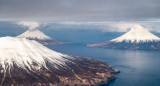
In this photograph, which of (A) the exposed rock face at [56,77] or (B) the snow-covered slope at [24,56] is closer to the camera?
(A) the exposed rock face at [56,77]

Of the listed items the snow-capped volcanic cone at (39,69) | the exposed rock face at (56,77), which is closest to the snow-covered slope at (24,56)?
the snow-capped volcanic cone at (39,69)

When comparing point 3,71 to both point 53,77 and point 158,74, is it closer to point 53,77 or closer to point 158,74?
point 53,77

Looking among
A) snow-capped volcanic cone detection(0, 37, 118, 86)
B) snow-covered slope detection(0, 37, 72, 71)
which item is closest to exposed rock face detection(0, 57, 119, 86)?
snow-capped volcanic cone detection(0, 37, 118, 86)

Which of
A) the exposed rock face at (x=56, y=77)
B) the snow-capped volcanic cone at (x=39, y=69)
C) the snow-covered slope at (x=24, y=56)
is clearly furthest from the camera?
the snow-covered slope at (x=24, y=56)

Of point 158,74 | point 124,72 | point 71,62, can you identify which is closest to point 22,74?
point 71,62

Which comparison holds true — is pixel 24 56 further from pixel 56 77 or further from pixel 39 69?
pixel 56 77

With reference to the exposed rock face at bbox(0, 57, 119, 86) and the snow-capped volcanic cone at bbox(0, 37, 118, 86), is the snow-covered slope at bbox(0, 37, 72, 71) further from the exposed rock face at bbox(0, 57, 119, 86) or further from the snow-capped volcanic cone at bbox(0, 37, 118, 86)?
the exposed rock face at bbox(0, 57, 119, 86)

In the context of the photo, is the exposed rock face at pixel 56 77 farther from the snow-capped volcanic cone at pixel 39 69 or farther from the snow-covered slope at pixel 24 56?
the snow-covered slope at pixel 24 56

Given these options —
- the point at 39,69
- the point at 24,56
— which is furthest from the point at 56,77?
the point at 24,56
